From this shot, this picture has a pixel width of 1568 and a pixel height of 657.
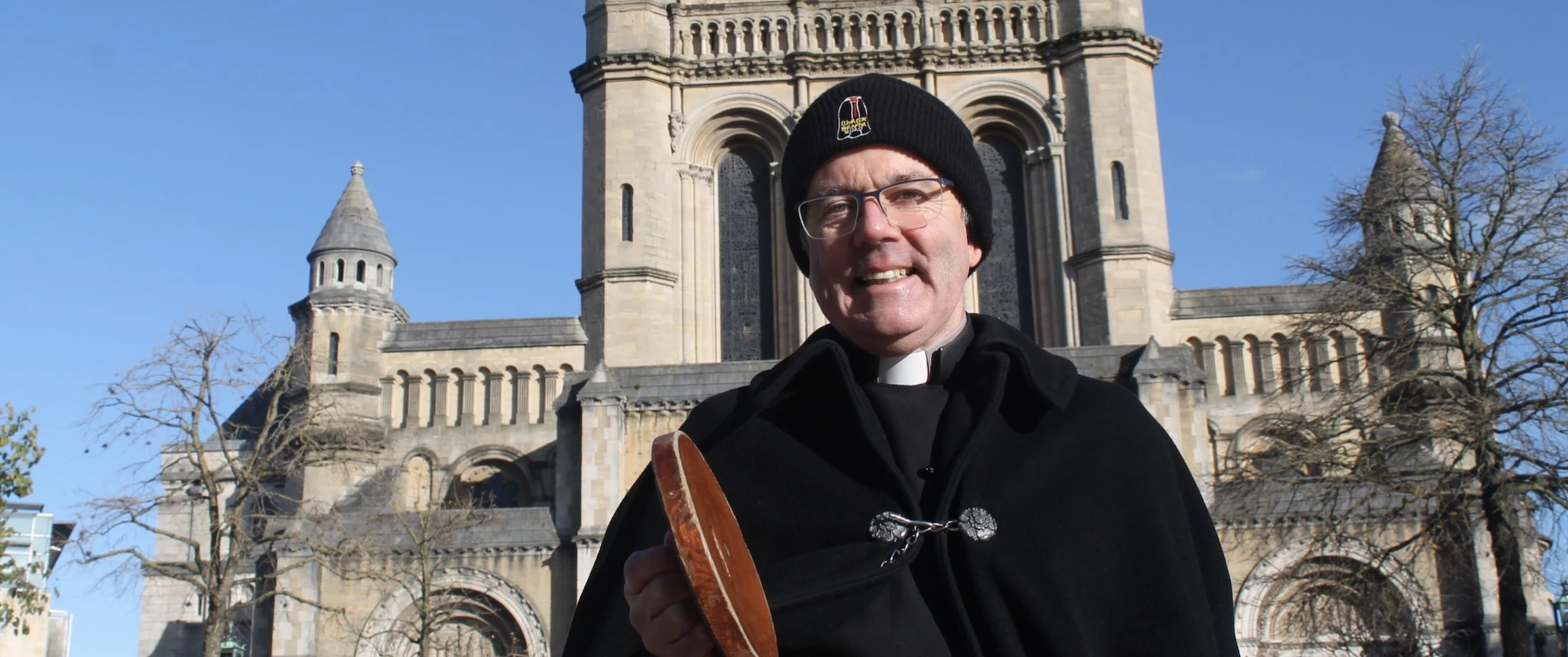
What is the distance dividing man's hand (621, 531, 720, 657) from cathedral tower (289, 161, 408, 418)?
82.4ft

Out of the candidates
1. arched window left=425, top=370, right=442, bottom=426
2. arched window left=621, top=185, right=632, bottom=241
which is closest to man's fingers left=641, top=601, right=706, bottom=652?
arched window left=621, top=185, right=632, bottom=241

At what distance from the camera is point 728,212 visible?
88.6 feet

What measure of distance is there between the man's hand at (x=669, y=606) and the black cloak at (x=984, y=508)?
0.77ft

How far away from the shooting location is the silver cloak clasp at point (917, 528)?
2.14 metres

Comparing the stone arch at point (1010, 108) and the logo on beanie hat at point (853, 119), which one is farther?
the stone arch at point (1010, 108)

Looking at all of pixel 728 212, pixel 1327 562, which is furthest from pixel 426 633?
pixel 1327 562

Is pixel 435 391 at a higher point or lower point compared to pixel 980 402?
higher

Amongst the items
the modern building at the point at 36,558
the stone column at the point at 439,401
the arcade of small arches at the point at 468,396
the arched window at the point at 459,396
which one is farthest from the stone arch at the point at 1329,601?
the modern building at the point at 36,558

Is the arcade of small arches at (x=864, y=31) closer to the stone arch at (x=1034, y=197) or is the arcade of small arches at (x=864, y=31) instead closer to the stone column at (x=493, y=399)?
the stone arch at (x=1034, y=197)

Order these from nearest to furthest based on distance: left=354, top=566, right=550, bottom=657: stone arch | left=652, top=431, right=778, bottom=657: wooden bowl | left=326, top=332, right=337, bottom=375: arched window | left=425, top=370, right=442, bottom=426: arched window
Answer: left=652, top=431, right=778, bottom=657: wooden bowl, left=354, top=566, right=550, bottom=657: stone arch, left=425, top=370, right=442, bottom=426: arched window, left=326, top=332, right=337, bottom=375: arched window

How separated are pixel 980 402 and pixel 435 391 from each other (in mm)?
26169

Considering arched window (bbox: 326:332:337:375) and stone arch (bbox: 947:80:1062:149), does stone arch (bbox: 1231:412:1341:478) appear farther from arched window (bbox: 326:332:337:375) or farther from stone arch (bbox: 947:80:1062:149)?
arched window (bbox: 326:332:337:375)

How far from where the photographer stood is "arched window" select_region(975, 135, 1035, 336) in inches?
1026

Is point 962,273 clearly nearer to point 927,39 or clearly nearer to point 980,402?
point 980,402
